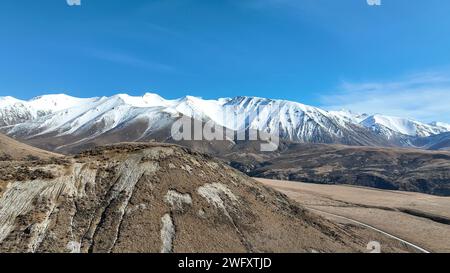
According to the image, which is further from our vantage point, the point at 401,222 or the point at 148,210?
the point at 401,222

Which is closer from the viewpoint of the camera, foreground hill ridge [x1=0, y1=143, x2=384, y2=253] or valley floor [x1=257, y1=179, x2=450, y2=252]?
foreground hill ridge [x1=0, y1=143, x2=384, y2=253]

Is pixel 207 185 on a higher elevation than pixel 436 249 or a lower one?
higher

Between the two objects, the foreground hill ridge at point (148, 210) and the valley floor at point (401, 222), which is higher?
the foreground hill ridge at point (148, 210)

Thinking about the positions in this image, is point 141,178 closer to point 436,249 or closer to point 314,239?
point 314,239

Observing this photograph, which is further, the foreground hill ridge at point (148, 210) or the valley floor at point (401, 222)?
the valley floor at point (401, 222)

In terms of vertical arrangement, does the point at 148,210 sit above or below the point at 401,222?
above

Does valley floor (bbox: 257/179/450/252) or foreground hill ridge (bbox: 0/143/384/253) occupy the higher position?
foreground hill ridge (bbox: 0/143/384/253)
